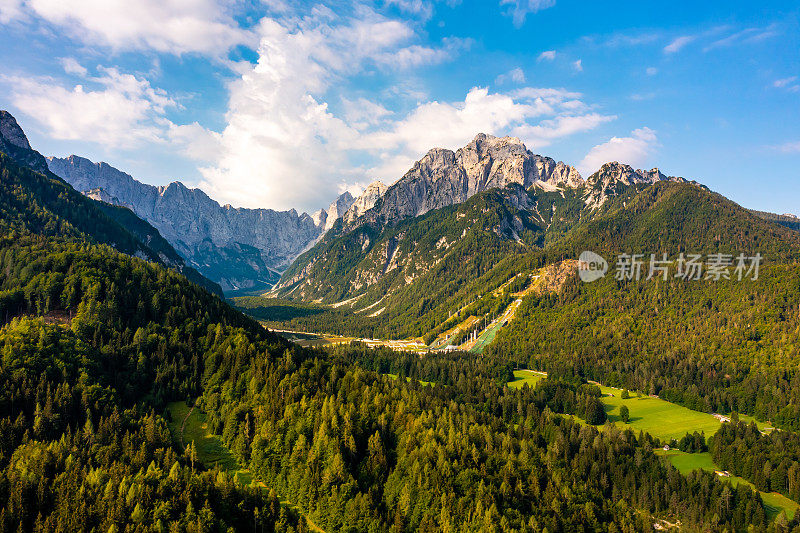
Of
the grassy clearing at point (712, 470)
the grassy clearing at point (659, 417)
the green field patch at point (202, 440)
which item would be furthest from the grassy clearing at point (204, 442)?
the grassy clearing at point (659, 417)

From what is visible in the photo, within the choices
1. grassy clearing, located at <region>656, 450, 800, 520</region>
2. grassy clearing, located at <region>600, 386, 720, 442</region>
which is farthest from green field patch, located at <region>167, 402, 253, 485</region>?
grassy clearing, located at <region>600, 386, 720, 442</region>

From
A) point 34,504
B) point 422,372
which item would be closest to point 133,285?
point 34,504

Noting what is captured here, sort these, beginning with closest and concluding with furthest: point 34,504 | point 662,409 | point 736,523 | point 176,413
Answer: point 34,504
point 736,523
point 176,413
point 662,409

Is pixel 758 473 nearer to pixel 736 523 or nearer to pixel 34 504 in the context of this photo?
pixel 736 523

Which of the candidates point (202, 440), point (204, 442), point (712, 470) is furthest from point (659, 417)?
point (202, 440)

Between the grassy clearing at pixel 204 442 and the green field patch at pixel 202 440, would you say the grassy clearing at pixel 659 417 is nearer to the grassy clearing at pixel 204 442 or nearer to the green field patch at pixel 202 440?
the grassy clearing at pixel 204 442

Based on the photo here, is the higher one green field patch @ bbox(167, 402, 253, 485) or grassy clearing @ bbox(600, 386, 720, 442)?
grassy clearing @ bbox(600, 386, 720, 442)

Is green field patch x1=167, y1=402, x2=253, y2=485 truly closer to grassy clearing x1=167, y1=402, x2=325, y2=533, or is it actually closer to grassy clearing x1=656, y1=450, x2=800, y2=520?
grassy clearing x1=167, y1=402, x2=325, y2=533

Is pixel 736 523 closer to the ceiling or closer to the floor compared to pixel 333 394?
closer to the floor
